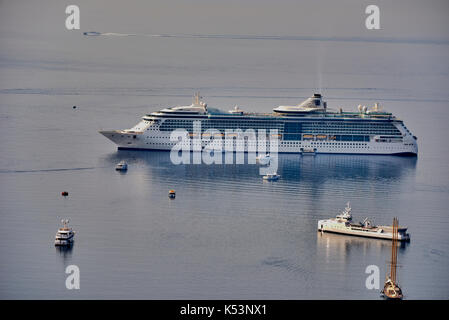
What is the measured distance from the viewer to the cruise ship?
43291mm

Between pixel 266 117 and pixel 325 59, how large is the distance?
3684 cm

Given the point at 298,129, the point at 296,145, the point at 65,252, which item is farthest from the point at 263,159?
the point at 65,252

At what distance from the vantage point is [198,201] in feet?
102

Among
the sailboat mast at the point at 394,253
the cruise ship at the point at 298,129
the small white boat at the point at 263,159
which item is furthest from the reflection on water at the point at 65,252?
the cruise ship at the point at 298,129

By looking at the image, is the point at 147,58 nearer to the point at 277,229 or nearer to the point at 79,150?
the point at 79,150

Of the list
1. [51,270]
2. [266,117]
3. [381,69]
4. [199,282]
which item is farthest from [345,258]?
[381,69]

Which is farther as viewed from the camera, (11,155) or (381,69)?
(381,69)

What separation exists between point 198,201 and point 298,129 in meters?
14.1

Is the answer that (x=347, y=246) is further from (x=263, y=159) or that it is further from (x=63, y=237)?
(x=263, y=159)

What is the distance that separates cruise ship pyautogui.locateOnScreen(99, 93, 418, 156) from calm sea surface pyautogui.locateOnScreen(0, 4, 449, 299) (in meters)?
1.03

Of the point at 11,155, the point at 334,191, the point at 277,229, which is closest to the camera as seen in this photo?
the point at 277,229

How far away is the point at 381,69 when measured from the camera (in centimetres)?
7406

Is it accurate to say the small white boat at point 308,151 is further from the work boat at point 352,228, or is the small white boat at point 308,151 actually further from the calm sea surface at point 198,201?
the work boat at point 352,228

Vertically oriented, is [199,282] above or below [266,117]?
below
